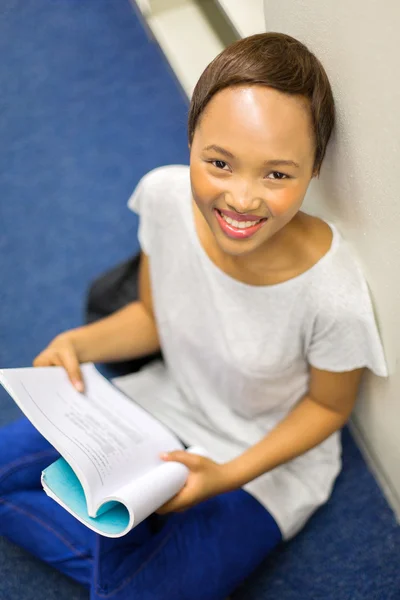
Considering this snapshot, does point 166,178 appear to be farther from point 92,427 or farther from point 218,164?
point 92,427

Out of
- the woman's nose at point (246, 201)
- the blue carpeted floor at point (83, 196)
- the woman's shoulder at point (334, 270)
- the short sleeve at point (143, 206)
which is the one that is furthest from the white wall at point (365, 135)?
the blue carpeted floor at point (83, 196)

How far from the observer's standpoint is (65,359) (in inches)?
39.1

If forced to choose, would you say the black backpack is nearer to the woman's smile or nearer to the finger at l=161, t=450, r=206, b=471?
the finger at l=161, t=450, r=206, b=471

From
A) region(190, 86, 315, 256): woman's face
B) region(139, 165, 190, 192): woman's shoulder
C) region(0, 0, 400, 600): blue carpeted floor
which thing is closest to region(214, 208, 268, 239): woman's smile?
region(190, 86, 315, 256): woman's face

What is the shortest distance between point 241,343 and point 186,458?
0.58 feet

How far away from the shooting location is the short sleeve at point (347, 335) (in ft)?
2.64

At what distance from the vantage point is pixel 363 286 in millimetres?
808

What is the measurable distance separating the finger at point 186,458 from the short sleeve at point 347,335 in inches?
8.0

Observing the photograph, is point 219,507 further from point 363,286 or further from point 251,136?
point 251,136

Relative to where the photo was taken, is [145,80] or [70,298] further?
[145,80]

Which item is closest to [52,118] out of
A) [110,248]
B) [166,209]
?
[110,248]

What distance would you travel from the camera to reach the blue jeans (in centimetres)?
93

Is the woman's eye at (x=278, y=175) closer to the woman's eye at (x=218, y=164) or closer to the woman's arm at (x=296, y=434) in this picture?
the woman's eye at (x=218, y=164)

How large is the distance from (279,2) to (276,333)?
414mm
